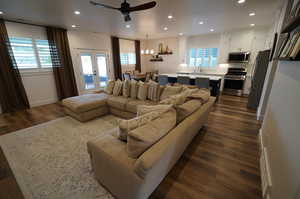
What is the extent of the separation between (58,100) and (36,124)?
2233 mm

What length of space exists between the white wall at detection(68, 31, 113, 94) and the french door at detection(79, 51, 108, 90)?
17 cm

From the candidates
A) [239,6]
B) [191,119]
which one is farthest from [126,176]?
[239,6]

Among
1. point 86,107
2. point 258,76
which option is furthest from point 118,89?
point 258,76

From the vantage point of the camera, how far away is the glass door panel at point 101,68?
661 cm

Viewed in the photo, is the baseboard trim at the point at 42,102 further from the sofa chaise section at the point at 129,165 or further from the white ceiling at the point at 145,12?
the sofa chaise section at the point at 129,165

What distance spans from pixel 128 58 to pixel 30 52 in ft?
15.2

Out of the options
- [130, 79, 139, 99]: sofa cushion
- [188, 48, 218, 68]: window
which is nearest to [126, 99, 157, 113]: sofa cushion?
[130, 79, 139, 99]: sofa cushion

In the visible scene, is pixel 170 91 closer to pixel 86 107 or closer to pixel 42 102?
pixel 86 107

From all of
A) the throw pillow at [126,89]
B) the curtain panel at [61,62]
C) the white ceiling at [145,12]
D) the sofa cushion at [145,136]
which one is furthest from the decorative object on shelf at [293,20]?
the curtain panel at [61,62]

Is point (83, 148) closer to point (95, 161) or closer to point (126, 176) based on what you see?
point (95, 161)

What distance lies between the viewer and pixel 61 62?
5.13 m

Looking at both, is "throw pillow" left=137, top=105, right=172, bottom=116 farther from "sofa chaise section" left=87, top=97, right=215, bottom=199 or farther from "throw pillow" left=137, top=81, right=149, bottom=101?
"throw pillow" left=137, top=81, right=149, bottom=101

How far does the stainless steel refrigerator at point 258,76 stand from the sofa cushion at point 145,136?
4064 millimetres

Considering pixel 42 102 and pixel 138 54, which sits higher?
pixel 138 54
